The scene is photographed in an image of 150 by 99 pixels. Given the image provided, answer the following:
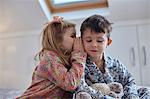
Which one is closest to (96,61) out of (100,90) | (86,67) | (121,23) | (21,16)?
(86,67)

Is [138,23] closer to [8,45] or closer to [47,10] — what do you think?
[47,10]

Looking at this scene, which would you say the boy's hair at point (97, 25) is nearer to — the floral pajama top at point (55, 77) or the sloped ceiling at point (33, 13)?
the floral pajama top at point (55, 77)

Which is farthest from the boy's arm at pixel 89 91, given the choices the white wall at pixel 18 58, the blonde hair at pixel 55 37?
the white wall at pixel 18 58

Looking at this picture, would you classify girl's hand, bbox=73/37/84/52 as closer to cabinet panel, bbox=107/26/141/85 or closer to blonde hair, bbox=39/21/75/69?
blonde hair, bbox=39/21/75/69

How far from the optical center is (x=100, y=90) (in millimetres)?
1251

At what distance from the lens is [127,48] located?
2.90m

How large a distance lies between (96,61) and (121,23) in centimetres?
163

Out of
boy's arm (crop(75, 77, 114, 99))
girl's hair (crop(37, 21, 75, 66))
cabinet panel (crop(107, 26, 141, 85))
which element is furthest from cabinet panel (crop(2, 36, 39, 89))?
boy's arm (crop(75, 77, 114, 99))

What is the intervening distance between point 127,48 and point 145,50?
0.59 feet

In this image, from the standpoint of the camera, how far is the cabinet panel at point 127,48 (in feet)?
9.37

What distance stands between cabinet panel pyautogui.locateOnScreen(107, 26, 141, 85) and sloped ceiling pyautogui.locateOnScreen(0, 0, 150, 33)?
0.43ft

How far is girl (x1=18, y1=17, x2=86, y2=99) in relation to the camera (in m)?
1.21

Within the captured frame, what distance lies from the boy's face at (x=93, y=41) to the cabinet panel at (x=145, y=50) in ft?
5.30

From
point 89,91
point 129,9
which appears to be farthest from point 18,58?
point 89,91
